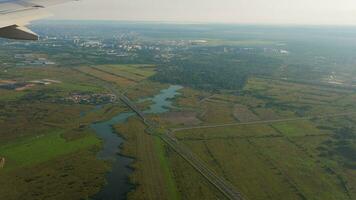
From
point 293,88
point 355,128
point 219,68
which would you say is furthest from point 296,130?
point 219,68

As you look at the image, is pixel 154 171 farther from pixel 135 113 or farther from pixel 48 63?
pixel 48 63

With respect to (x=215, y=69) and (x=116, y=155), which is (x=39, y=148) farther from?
(x=215, y=69)

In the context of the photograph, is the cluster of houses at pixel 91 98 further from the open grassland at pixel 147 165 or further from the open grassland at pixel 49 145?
the open grassland at pixel 147 165

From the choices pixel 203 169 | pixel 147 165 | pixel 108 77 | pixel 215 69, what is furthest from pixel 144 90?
pixel 203 169

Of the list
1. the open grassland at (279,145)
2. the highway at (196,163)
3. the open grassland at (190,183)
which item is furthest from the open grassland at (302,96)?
the open grassland at (190,183)

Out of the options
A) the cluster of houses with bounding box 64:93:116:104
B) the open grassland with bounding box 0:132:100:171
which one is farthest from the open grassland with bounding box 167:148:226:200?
the cluster of houses with bounding box 64:93:116:104

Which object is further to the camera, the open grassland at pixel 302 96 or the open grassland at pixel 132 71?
the open grassland at pixel 132 71

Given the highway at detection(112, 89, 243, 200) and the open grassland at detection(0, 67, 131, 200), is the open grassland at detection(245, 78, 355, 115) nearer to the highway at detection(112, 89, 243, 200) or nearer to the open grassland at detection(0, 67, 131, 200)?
the highway at detection(112, 89, 243, 200)
